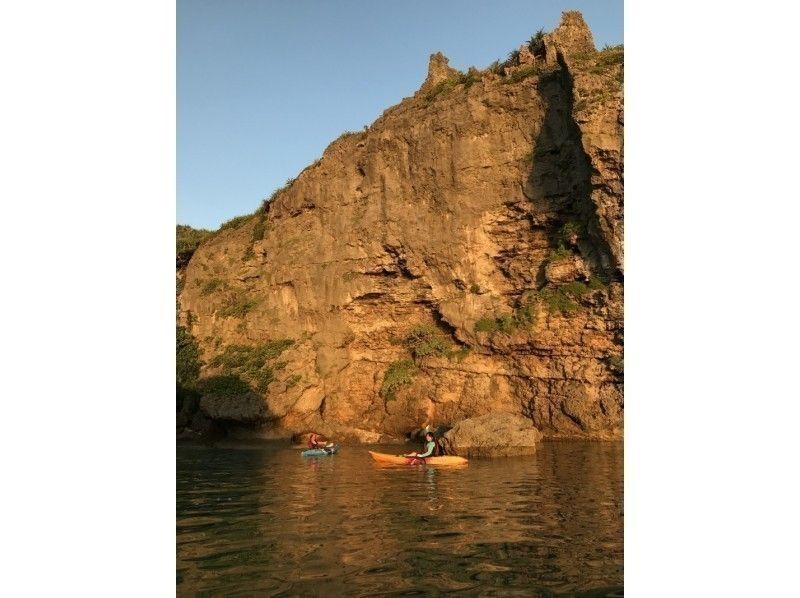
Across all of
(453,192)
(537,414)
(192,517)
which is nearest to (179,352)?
(453,192)

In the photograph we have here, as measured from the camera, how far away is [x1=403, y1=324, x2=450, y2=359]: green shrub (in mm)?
28812

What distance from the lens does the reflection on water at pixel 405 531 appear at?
632 cm

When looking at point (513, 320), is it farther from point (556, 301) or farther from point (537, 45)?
point (537, 45)

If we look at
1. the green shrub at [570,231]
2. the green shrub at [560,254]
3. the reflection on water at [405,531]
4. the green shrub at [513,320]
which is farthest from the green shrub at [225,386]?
the green shrub at [570,231]

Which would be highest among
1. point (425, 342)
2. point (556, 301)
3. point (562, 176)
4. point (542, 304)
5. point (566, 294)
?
point (562, 176)

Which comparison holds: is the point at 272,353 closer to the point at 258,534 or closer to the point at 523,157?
the point at 523,157

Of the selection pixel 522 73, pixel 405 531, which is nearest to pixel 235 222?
pixel 522 73

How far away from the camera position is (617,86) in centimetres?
2506

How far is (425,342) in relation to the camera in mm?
29328

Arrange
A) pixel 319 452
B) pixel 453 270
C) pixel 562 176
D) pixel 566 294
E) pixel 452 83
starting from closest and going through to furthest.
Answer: pixel 319 452, pixel 566 294, pixel 562 176, pixel 453 270, pixel 452 83

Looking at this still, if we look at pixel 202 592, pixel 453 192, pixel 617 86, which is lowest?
pixel 202 592

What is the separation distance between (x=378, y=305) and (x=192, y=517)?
21475mm

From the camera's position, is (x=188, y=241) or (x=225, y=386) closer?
(x=225, y=386)

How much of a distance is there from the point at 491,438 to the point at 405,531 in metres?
11.6
